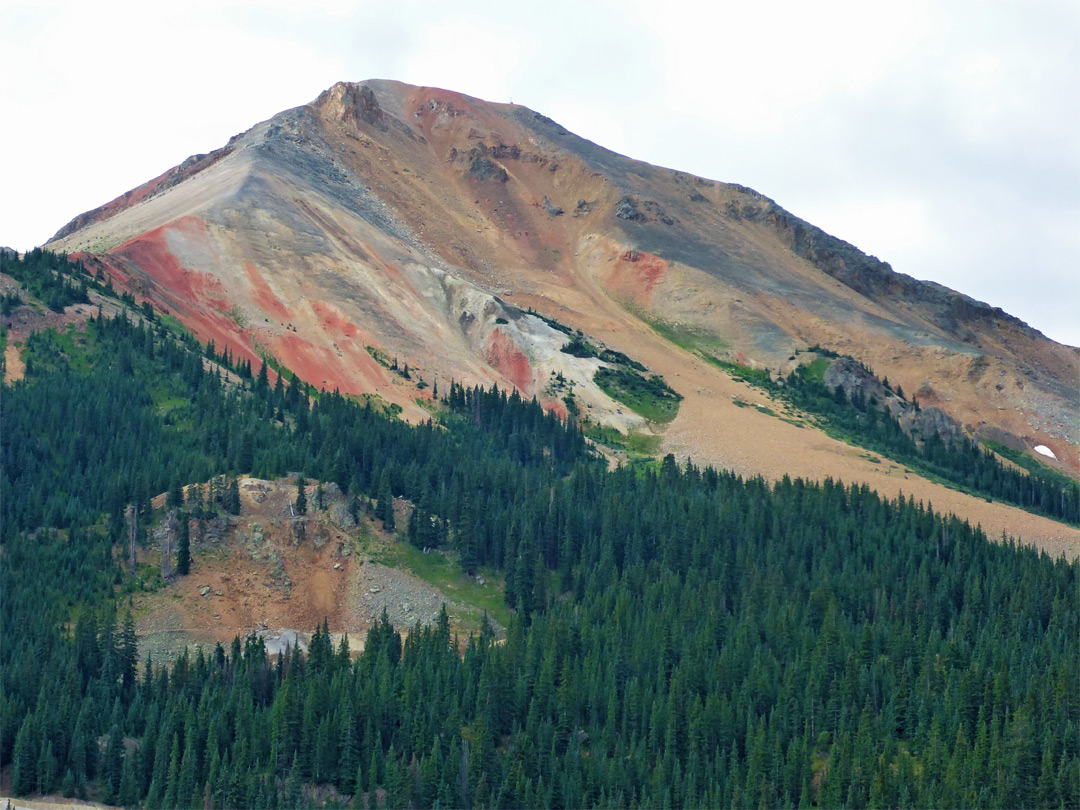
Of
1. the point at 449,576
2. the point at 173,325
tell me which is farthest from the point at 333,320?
the point at 449,576

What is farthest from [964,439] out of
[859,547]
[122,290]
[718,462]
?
[122,290]

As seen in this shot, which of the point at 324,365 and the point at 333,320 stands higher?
the point at 333,320

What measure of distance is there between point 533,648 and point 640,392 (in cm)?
8826

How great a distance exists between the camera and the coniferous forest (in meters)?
82.2

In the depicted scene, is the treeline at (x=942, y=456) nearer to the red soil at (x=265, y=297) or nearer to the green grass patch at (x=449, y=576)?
the red soil at (x=265, y=297)

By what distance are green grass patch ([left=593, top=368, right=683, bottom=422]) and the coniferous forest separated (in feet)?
118

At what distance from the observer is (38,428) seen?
389ft

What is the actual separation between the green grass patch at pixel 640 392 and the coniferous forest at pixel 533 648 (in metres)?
36.0

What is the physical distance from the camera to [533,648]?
3824 inches

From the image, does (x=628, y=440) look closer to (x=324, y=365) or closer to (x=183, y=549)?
(x=324, y=365)

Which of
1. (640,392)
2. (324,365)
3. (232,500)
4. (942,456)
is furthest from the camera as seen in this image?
(942,456)

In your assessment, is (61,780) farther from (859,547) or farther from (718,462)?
(718,462)

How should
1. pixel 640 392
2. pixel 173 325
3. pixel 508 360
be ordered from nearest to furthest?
pixel 173 325
pixel 640 392
pixel 508 360

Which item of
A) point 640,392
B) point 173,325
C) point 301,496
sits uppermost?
point 640,392
